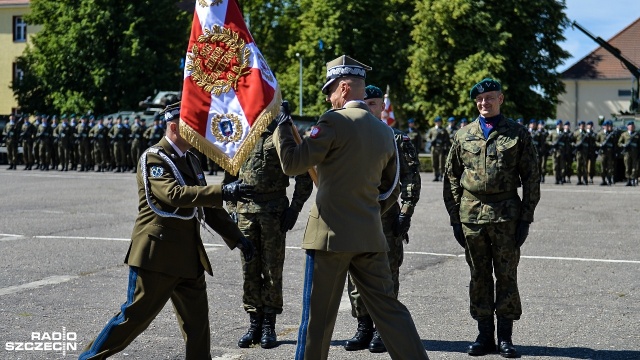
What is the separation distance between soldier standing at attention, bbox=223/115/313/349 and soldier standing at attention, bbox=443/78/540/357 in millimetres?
1411

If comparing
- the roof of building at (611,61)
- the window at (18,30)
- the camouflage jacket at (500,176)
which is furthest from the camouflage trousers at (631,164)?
the window at (18,30)

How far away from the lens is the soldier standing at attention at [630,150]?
97.1 feet

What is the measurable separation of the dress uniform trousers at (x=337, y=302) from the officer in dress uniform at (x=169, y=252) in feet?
2.25

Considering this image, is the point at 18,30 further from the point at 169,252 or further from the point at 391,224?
the point at 169,252

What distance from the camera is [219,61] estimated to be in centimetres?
702

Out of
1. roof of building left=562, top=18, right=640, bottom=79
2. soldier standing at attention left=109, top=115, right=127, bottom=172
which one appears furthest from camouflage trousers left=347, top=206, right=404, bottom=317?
roof of building left=562, top=18, right=640, bottom=79

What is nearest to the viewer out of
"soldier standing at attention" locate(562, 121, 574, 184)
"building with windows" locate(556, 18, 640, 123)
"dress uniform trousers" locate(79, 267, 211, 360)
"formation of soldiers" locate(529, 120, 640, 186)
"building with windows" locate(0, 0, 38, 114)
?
"dress uniform trousers" locate(79, 267, 211, 360)

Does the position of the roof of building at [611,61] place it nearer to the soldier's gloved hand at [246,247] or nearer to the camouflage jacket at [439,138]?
the camouflage jacket at [439,138]

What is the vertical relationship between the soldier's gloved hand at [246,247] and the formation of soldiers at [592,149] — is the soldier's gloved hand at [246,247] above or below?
below

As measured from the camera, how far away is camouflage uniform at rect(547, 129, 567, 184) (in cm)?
3016

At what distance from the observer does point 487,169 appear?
7.76m

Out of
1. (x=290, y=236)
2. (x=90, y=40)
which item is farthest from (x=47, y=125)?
(x=290, y=236)

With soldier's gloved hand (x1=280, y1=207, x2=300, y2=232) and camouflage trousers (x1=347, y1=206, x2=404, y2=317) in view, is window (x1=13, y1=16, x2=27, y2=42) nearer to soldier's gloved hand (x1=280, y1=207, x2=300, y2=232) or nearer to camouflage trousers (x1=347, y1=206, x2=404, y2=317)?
soldier's gloved hand (x1=280, y1=207, x2=300, y2=232)

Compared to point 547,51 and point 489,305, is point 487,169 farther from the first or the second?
point 547,51
